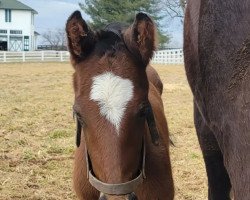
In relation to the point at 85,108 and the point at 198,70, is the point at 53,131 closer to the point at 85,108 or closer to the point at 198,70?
the point at 85,108

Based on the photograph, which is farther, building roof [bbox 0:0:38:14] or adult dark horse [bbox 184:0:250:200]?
building roof [bbox 0:0:38:14]

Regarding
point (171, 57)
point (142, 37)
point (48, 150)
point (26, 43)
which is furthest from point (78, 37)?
point (26, 43)

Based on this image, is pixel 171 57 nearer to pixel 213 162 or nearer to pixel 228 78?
pixel 213 162

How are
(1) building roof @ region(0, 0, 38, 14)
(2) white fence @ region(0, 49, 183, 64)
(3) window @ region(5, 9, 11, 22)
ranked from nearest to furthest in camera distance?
(2) white fence @ region(0, 49, 183, 64)
(1) building roof @ region(0, 0, 38, 14)
(3) window @ region(5, 9, 11, 22)

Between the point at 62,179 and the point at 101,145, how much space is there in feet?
9.35

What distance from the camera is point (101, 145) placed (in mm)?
2080

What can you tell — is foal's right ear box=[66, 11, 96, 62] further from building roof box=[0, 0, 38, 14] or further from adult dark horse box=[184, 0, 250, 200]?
building roof box=[0, 0, 38, 14]

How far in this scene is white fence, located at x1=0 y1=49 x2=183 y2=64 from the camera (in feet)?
96.6

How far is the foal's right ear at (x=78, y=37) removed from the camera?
87.5 inches

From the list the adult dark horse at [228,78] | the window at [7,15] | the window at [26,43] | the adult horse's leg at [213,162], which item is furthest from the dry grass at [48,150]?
the window at [7,15]

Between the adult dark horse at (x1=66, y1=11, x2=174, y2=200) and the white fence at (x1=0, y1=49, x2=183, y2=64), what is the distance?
87.8 feet

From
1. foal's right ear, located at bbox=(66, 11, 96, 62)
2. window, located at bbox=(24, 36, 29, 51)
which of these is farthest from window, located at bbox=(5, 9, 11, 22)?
foal's right ear, located at bbox=(66, 11, 96, 62)

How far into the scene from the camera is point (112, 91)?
81.7 inches

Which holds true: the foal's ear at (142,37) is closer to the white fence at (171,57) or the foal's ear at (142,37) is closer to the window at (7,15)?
the white fence at (171,57)
